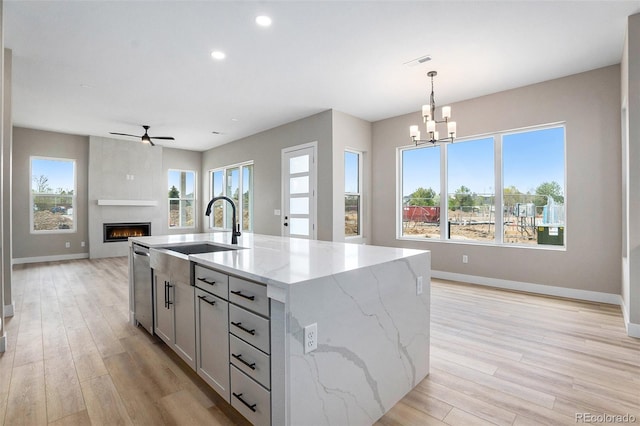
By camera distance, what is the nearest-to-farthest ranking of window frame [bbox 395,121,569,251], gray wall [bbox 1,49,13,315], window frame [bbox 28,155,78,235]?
gray wall [bbox 1,49,13,315] < window frame [bbox 395,121,569,251] < window frame [bbox 28,155,78,235]

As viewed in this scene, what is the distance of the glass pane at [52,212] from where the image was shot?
6.99 meters

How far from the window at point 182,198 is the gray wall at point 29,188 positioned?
201cm

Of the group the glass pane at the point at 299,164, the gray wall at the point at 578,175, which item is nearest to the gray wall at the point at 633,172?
the gray wall at the point at 578,175

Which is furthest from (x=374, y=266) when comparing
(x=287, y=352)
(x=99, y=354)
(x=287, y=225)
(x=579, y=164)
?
(x=287, y=225)

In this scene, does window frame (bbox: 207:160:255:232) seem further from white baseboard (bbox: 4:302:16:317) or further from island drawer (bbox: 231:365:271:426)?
island drawer (bbox: 231:365:271:426)

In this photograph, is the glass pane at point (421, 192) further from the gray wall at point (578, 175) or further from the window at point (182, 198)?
the window at point (182, 198)

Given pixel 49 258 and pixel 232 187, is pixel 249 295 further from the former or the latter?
pixel 49 258

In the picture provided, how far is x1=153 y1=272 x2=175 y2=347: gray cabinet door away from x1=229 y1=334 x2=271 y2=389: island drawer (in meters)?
0.99

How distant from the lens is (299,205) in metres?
6.03

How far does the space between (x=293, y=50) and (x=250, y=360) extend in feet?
10.1

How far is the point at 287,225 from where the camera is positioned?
247 inches

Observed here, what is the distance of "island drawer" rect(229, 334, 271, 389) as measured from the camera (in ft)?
4.80

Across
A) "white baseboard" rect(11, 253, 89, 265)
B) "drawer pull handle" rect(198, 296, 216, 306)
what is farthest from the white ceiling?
"white baseboard" rect(11, 253, 89, 265)

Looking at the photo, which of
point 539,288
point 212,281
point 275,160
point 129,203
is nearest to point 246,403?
point 212,281
